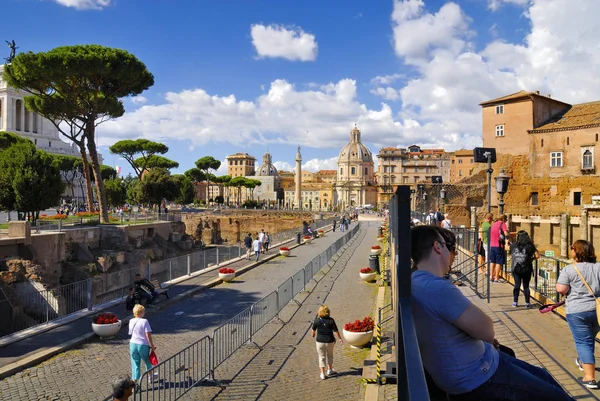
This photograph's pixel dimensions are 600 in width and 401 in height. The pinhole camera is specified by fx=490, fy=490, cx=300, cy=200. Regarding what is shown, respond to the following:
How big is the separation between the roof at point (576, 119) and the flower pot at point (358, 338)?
1321 inches

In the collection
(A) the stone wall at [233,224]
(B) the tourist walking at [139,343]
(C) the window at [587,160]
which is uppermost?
(C) the window at [587,160]

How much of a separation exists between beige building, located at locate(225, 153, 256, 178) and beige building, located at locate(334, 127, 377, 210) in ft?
149

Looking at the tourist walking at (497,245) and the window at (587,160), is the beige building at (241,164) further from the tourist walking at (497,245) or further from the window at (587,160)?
the tourist walking at (497,245)

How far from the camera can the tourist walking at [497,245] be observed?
9.97m

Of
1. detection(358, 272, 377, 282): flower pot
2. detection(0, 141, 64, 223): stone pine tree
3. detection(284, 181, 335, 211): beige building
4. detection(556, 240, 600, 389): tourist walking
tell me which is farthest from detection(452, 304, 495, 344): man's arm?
detection(284, 181, 335, 211): beige building

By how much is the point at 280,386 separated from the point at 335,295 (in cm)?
722

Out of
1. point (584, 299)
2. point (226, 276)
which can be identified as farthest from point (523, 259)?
point (226, 276)

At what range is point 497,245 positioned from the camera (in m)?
10.0

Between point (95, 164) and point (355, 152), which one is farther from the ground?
point (355, 152)

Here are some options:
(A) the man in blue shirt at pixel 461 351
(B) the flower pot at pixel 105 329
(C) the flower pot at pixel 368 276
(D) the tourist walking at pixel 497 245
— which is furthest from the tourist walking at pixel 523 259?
(C) the flower pot at pixel 368 276

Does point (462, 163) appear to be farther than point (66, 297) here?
Yes

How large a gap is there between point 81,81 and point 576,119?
35.4 metres

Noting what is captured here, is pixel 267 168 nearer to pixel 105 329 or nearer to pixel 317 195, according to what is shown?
pixel 317 195

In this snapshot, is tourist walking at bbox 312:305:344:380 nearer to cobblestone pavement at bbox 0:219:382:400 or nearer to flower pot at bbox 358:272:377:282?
cobblestone pavement at bbox 0:219:382:400
